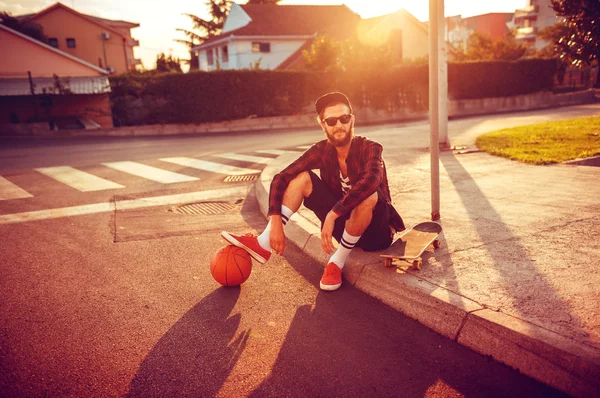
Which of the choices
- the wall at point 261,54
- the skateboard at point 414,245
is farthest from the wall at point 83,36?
the skateboard at point 414,245

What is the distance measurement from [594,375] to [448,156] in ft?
24.4

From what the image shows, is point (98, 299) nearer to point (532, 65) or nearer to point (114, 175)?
point (114, 175)

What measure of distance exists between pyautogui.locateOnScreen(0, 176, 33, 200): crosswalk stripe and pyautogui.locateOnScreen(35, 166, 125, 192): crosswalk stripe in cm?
80

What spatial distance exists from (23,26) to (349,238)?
46.6 meters

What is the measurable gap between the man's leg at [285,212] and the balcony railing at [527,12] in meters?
87.3

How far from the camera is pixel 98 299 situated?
3.77 m

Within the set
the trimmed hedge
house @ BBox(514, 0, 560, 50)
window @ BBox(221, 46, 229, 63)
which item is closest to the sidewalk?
the trimmed hedge

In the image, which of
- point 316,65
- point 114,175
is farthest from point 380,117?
point 114,175

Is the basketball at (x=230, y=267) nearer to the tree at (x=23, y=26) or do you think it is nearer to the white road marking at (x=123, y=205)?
the white road marking at (x=123, y=205)

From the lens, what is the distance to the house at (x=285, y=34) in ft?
125

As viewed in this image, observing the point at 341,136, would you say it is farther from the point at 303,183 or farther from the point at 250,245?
the point at 250,245

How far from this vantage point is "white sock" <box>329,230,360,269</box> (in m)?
3.77

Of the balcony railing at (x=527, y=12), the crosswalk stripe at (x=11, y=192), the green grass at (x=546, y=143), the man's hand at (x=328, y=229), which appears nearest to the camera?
the man's hand at (x=328, y=229)

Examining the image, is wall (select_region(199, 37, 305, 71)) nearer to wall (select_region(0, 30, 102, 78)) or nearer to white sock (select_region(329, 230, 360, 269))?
wall (select_region(0, 30, 102, 78))
